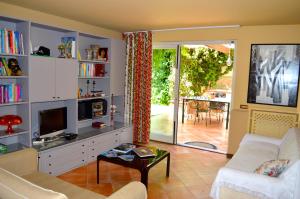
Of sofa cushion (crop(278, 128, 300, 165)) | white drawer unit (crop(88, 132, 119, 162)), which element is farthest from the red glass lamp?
sofa cushion (crop(278, 128, 300, 165))

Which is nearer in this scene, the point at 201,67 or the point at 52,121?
the point at 52,121

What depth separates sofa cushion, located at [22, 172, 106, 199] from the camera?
222 cm

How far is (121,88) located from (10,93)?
89.7 inches

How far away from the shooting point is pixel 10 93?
10.4ft

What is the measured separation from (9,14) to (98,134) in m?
2.24

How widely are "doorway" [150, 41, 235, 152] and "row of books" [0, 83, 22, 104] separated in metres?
2.86

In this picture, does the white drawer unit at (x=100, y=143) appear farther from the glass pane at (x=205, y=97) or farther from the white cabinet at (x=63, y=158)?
the glass pane at (x=205, y=97)

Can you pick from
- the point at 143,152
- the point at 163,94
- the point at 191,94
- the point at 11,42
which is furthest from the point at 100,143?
the point at 191,94

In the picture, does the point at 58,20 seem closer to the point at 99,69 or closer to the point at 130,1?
the point at 99,69

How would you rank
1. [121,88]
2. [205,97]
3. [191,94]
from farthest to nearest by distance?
[191,94] → [205,97] → [121,88]

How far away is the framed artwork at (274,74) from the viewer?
158 inches

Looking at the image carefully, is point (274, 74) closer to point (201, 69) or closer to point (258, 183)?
point (258, 183)

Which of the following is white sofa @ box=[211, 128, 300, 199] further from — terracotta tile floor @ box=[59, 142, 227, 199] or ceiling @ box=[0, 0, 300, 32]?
ceiling @ box=[0, 0, 300, 32]

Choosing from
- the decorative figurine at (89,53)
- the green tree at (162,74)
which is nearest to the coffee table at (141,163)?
the decorative figurine at (89,53)
